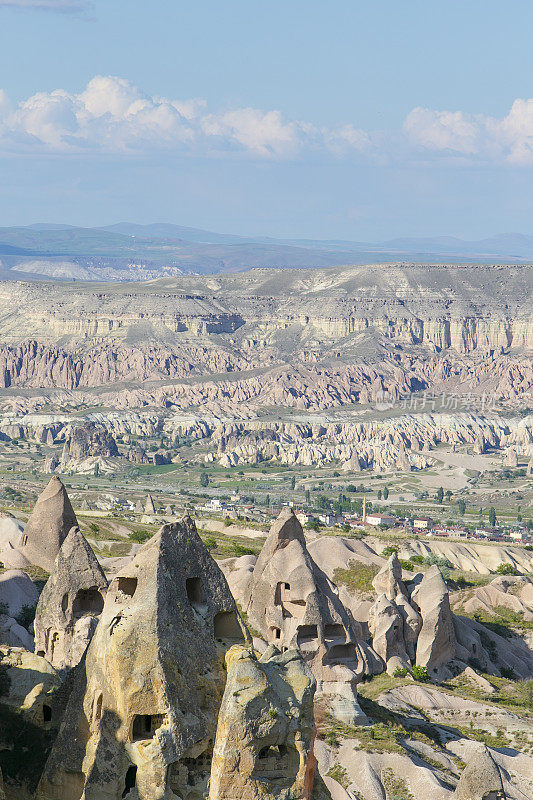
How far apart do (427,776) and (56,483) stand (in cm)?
1920

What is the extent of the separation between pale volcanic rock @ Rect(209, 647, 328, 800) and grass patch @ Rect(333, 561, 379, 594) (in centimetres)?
3636

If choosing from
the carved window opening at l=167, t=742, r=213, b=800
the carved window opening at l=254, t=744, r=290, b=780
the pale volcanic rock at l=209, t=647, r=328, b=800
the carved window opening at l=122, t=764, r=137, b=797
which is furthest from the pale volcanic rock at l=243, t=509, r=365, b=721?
the carved window opening at l=254, t=744, r=290, b=780

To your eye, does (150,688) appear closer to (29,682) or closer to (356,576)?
(29,682)

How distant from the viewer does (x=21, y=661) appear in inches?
938

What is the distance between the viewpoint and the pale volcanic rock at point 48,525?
42562mm

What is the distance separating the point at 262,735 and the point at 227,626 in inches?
113

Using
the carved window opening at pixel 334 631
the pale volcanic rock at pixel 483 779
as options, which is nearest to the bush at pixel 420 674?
the carved window opening at pixel 334 631

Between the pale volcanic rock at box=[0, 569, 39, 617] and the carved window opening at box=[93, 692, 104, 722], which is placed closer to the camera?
the carved window opening at box=[93, 692, 104, 722]

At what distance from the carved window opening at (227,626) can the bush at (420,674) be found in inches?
1057

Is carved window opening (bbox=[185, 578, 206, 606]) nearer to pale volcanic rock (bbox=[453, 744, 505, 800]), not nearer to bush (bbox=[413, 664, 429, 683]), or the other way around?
pale volcanic rock (bbox=[453, 744, 505, 800])

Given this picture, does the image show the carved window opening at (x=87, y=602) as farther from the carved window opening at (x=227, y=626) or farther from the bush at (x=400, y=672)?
the bush at (x=400, y=672)

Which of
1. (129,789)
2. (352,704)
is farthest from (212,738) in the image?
(352,704)

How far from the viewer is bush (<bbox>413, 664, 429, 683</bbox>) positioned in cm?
4442

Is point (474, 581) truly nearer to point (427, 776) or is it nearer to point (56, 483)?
point (56, 483)
